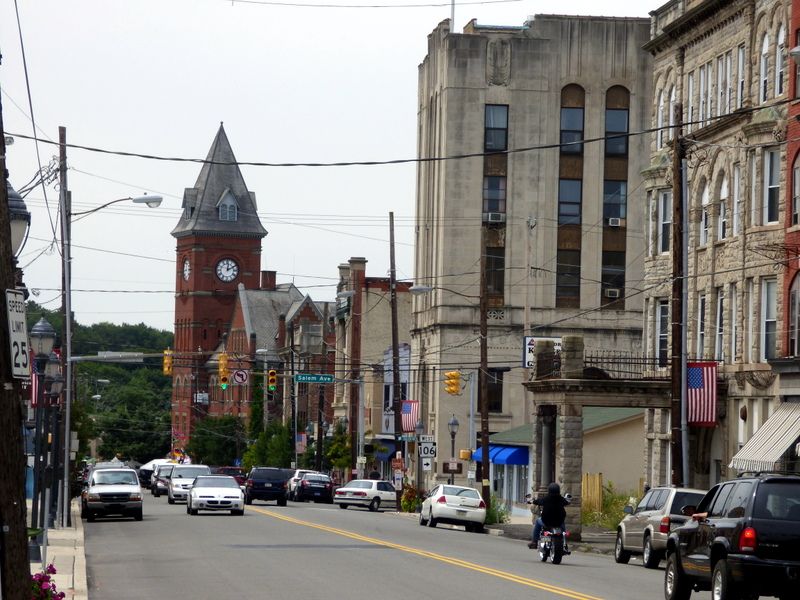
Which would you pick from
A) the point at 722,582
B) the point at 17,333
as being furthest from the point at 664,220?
the point at 17,333

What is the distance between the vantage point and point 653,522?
2956 cm

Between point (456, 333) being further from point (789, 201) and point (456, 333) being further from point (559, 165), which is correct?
point (789, 201)

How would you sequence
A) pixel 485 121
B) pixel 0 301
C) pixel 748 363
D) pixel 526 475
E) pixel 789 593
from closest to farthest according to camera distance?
pixel 0 301 → pixel 789 593 → pixel 748 363 → pixel 526 475 → pixel 485 121

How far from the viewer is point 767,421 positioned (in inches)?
1512

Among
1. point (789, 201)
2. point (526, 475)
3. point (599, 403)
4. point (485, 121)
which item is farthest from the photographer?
point (485, 121)

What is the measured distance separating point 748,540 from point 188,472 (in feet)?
162

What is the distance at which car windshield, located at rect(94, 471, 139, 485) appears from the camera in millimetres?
46906

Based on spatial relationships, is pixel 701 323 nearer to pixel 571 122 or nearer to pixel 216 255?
pixel 571 122

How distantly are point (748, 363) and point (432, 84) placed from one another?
38537 mm

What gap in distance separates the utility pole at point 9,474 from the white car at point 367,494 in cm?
5300

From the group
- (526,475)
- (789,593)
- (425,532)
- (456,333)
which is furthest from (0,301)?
(456,333)

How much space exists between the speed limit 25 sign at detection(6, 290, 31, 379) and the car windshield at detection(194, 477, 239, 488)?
38.6m

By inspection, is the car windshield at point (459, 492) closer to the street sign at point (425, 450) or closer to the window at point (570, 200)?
the street sign at point (425, 450)

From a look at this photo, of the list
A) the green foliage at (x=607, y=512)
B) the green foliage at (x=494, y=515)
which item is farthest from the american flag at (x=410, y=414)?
the green foliage at (x=607, y=512)
